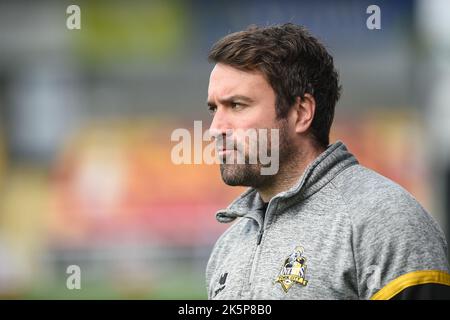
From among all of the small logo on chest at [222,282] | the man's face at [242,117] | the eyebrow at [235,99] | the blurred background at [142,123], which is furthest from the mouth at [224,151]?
the blurred background at [142,123]

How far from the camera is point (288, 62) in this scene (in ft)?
6.63

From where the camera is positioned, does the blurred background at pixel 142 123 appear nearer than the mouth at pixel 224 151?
No

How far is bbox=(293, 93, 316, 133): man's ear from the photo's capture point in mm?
2008

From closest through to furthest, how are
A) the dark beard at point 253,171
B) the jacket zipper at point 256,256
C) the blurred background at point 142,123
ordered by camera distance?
the jacket zipper at point 256,256, the dark beard at point 253,171, the blurred background at point 142,123

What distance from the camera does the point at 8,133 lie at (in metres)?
9.31

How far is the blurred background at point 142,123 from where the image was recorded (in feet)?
27.6

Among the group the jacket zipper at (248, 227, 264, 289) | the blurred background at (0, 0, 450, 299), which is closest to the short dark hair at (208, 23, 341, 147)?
the jacket zipper at (248, 227, 264, 289)

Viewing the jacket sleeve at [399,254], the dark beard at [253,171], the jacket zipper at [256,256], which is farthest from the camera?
the dark beard at [253,171]

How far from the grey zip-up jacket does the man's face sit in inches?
3.7

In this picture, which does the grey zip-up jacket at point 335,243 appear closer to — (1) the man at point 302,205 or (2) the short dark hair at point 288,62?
(1) the man at point 302,205

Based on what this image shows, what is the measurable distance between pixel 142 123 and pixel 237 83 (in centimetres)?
735

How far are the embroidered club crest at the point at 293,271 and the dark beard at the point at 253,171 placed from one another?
0.74ft

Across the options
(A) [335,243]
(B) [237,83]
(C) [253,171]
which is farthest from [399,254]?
(B) [237,83]
